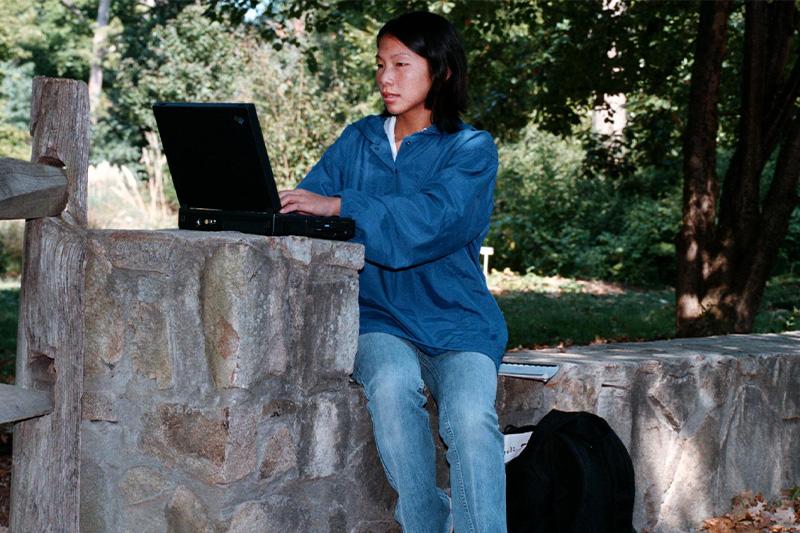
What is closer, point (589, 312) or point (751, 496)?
point (751, 496)

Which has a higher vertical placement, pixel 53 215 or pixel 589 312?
pixel 53 215

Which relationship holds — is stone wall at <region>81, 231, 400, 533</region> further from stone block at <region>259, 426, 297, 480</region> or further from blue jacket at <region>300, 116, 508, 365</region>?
blue jacket at <region>300, 116, 508, 365</region>

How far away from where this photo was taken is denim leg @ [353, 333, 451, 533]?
304cm

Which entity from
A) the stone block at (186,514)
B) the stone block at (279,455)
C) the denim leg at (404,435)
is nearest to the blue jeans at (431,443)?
the denim leg at (404,435)

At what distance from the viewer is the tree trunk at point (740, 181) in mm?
7473

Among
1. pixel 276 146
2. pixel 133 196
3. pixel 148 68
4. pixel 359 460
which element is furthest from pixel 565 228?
pixel 359 460

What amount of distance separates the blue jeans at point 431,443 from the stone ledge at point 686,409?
79 cm

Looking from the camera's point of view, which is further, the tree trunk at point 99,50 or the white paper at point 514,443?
the tree trunk at point 99,50

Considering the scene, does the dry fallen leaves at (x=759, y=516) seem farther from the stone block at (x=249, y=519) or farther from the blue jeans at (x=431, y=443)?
the stone block at (x=249, y=519)

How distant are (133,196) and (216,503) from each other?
14.5m

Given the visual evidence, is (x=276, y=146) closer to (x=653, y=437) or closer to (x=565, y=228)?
(x=565, y=228)

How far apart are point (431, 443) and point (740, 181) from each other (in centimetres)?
504

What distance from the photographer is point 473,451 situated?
304 cm

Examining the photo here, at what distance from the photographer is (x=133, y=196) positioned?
1680 centimetres
